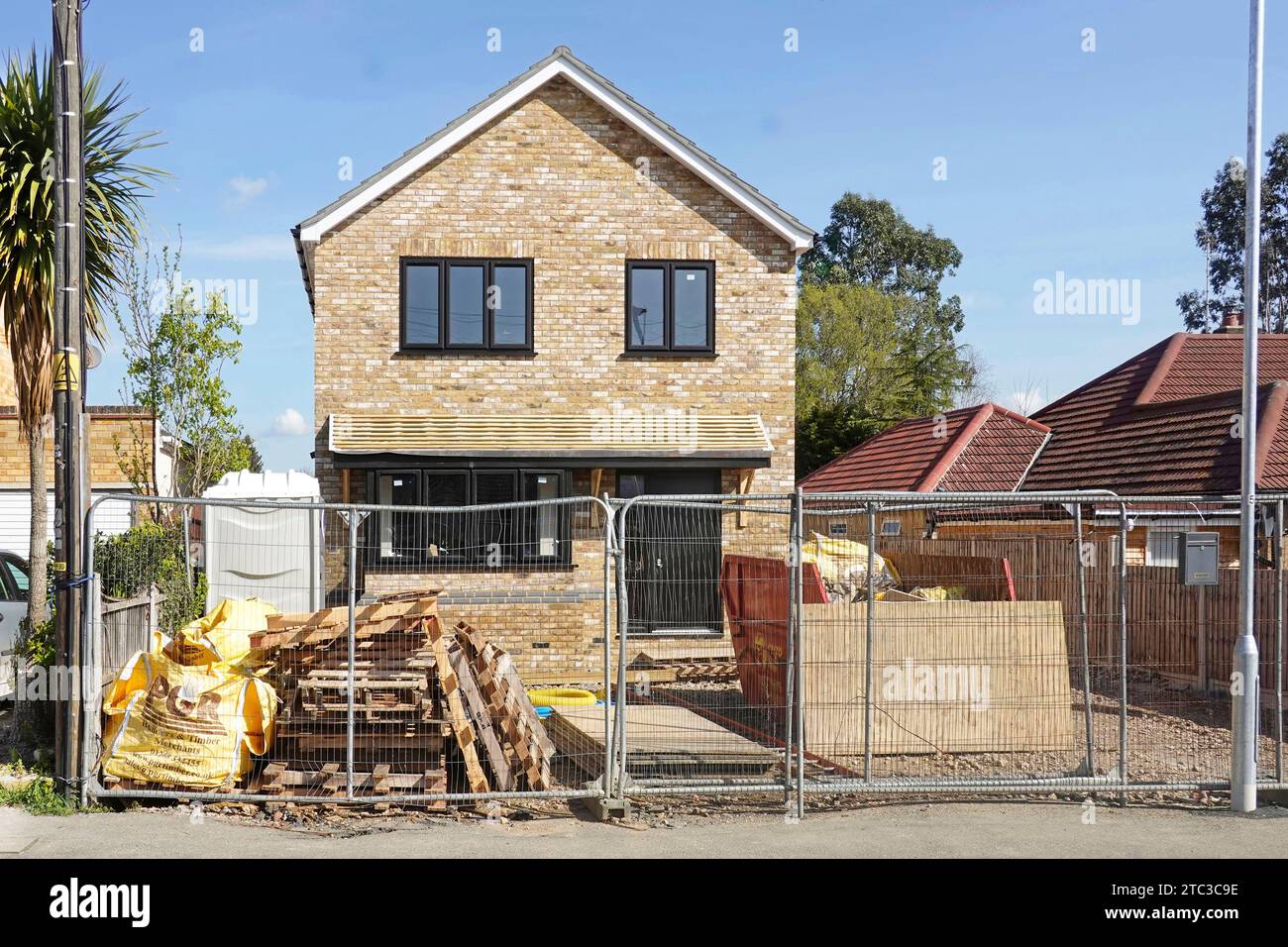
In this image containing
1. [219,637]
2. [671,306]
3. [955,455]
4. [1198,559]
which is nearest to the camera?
[1198,559]

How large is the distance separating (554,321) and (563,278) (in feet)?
2.08

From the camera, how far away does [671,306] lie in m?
17.3

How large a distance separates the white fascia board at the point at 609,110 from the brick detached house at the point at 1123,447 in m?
5.18

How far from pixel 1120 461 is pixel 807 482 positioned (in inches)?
507

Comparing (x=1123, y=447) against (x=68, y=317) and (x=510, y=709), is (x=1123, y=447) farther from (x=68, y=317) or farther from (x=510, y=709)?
(x=68, y=317)

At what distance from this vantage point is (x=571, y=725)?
10.6 meters

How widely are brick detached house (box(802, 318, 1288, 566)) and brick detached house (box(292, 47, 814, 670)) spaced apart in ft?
12.3

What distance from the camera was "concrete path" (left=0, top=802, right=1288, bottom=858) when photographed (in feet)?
26.0

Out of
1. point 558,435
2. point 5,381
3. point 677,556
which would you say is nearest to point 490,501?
point 558,435

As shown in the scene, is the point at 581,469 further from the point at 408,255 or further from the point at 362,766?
the point at 362,766

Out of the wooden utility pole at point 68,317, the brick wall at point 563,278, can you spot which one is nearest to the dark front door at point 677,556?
the brick wall at point 563,278

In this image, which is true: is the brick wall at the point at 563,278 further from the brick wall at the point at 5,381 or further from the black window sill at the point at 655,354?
the brick wall at the point at 5,381

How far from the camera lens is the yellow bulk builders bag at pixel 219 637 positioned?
9.61 metres

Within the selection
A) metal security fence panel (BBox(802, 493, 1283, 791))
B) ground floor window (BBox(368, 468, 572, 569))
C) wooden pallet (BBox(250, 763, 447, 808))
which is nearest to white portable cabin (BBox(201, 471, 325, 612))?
ground floor window (BBox(368, 468, 572, 569))
